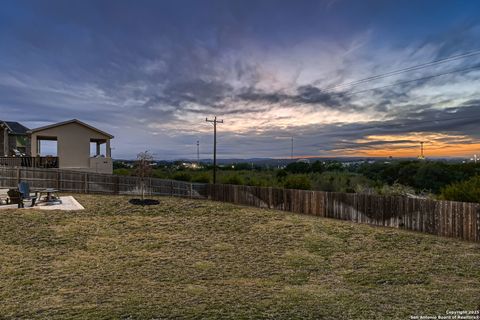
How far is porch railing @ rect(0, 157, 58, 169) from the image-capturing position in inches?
830

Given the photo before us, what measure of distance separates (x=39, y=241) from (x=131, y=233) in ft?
8.68

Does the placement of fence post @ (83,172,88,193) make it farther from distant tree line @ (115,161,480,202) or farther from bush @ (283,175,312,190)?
bush @ (283,175,312,190)

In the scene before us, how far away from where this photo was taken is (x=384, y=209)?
1484 centimetres

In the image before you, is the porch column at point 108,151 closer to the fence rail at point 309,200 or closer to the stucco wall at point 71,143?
the stucco wall at point 71,143

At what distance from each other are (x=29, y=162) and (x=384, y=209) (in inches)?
857

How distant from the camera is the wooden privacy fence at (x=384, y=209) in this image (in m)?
12.2

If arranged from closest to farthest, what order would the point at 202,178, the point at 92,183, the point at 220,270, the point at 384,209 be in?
the point at 220,270 < the point at 384,209 < the point at 92,183 < the point at 202,178

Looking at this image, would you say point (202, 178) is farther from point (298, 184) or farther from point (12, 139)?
point (12, 139)

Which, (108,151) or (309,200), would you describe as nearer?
(309,200)

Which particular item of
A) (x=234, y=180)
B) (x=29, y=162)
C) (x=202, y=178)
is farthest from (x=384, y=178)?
(x=29, y=162)

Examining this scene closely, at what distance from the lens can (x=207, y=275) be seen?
6770mm

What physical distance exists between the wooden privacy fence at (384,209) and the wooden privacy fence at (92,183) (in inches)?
245

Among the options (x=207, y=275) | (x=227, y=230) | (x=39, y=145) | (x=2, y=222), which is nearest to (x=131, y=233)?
(x=227, y=230)

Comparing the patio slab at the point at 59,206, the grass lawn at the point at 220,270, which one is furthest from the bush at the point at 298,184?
the patio slab at the point at 59,206
